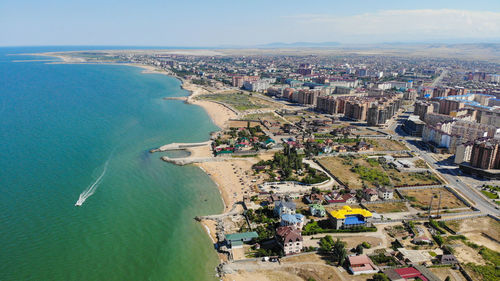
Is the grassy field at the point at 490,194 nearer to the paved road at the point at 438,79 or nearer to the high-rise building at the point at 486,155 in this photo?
the high-rise building at the point at 486,155

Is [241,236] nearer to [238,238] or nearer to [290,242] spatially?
[238,238]

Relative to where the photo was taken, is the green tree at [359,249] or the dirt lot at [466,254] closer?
the dirt lot at [466,254]

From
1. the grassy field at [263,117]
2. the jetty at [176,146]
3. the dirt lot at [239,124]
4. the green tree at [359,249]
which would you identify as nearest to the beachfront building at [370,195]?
the green tree at [359,249]

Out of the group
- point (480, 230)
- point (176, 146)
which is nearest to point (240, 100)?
point (176, 146)

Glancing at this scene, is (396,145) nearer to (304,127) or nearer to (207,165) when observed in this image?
(304,127)

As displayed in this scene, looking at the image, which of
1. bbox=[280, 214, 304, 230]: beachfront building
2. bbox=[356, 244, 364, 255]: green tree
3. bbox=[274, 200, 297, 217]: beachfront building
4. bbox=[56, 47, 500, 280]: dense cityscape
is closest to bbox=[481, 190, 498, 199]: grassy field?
bbox=[56, 47, 500, 280]: dense cityscape
